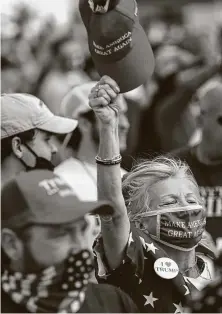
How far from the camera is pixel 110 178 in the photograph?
2953 millimetres

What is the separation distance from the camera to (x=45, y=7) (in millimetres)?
3225

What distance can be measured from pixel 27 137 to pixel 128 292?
2.47 ft

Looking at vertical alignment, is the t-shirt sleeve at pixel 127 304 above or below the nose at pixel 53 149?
below

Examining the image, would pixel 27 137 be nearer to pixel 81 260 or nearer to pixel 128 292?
pixel 81 260

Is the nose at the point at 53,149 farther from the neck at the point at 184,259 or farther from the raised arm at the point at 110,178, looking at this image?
the neck at the point at 184,259

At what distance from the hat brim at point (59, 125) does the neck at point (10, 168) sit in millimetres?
→ 172

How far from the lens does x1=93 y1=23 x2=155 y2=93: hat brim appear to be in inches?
123

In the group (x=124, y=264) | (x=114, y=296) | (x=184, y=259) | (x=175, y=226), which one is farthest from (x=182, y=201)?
(x=114, y=296)

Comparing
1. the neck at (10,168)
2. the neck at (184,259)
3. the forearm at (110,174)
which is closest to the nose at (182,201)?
the neck at (184,259)

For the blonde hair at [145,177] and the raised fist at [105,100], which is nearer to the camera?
the raised fist at [105,100]

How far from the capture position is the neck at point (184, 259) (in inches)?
124

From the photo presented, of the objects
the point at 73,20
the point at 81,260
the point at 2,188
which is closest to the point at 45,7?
the point at 73,20

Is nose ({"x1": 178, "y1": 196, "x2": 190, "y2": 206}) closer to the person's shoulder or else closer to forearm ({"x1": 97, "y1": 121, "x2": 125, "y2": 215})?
forearm ({"x1": 97, "y1": 121, "x2": 125, "y2": 215})

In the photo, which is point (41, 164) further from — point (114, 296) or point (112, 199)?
point (114, 296)
